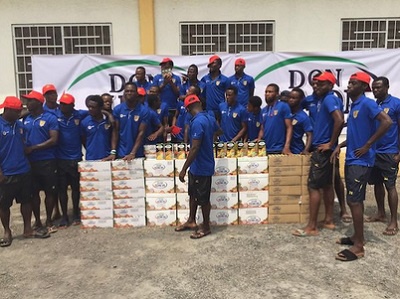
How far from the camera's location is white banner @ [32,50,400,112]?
8.19 meters

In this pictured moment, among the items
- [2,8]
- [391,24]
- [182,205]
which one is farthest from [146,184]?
[391,24]

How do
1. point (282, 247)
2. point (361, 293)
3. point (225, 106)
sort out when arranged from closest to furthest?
point (361, 293) → point (282, 247) → point (225, 106)

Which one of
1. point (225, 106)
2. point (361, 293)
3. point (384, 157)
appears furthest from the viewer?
point (225, 106)

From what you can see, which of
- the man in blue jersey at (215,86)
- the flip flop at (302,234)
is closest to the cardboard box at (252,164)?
the flip flop at (302,234)

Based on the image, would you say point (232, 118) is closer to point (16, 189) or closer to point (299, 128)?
point (299, 128)

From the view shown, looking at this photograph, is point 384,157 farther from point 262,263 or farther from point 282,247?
point 262,263

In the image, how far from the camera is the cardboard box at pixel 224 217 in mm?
5656

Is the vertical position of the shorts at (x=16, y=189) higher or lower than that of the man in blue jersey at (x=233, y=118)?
lower

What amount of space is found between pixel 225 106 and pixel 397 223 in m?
2.92

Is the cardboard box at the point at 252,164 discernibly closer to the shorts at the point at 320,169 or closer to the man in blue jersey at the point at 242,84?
the shorts at the point at 320,169

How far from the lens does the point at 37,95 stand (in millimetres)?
5395

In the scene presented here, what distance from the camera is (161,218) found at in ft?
18.6

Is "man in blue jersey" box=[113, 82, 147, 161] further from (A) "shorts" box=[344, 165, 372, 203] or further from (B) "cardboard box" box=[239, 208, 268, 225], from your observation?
(A) "shorts" box=[344, 165, 372, 203]

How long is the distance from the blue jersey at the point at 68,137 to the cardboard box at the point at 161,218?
4.34ft
